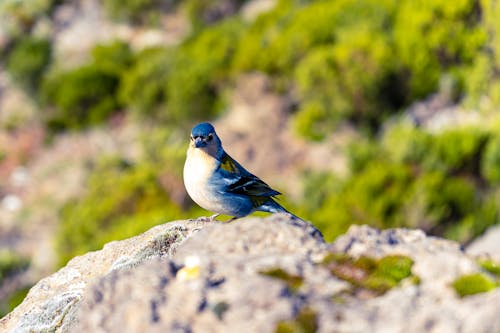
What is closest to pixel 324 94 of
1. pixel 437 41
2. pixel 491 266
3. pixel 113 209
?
pixel 437 41

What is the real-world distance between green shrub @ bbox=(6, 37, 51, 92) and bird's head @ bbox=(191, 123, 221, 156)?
3430 centimetres

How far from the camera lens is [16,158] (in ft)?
114

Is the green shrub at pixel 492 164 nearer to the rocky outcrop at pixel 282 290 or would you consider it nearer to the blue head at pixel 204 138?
the blue head at pixel 204 138

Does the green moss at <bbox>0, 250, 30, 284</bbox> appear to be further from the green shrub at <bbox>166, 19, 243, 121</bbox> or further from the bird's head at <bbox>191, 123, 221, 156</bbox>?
the bird's head at <bbox>191, 123, 221, 156</bbox>

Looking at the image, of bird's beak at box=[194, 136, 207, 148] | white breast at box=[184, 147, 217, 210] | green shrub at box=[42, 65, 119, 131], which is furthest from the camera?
green shrub at box=[42, 65, 119, 131]

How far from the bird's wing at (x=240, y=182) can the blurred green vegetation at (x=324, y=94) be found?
9.83 meters

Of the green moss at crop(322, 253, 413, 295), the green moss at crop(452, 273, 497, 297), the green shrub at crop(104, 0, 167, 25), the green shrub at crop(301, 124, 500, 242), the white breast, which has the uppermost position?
the green shrub at crop(104, 0, 167, 25)

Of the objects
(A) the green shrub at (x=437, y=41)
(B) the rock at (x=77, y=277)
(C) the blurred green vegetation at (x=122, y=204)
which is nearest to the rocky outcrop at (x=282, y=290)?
(B) the rock at (x=77, y=277)

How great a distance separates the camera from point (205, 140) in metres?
7.59

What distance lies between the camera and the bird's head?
7.56 m

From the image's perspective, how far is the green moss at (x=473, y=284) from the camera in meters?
4.42

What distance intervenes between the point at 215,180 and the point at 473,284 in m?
3.34

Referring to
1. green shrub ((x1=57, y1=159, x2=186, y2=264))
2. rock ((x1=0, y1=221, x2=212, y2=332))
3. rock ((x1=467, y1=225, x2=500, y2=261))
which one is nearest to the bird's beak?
rock ((x1=0, y1=221, x2=212, y2=332))

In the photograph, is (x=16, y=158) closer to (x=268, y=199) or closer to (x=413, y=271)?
(x=268, y=199)
